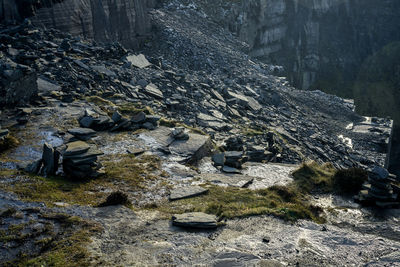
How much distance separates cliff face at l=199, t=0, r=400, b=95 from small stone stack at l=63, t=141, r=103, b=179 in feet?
177

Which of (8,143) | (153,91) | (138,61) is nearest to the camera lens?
(8,143)

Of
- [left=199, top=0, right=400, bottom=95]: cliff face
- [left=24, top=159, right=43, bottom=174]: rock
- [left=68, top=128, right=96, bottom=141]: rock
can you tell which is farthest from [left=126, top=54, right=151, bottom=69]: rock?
[left=199, top=0, right=400, bottom=95]: cliff face

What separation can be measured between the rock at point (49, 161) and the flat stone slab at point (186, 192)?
3.70 m

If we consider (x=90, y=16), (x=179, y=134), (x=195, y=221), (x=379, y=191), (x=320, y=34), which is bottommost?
(x=379, y=191)

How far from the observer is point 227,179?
1220 centimetres

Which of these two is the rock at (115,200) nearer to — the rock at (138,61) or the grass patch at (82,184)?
the grass patch at (82,184)

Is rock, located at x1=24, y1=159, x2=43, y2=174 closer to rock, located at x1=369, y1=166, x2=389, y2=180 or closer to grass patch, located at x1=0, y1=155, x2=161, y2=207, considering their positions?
grass patch, located at x1=0, y1=155, x2=161, y2=207

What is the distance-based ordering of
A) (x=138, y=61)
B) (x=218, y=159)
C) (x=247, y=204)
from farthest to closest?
(x=138, y=61)
(x=218, y=159)
(x=247, y=204)

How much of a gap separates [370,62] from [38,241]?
83.3 meters

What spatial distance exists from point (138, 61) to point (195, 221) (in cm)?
1988

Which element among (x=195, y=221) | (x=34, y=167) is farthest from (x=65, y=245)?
(x=34, y=167)

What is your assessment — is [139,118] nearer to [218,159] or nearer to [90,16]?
[218,159]

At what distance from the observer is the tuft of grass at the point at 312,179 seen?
12.4m

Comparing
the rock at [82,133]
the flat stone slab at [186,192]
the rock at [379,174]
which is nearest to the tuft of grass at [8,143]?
the rock at [82,133]
